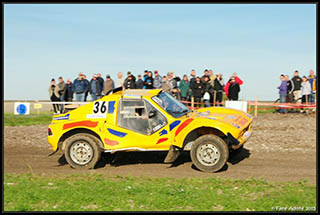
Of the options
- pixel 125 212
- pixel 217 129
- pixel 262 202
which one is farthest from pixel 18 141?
pixel 262 202

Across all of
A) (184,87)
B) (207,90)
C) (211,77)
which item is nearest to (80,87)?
(184,87)

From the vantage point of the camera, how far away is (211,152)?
923cm

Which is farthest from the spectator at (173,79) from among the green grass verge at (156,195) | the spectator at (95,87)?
the green grass verge at (156,195)

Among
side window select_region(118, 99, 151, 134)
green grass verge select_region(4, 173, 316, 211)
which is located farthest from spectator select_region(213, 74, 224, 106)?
green grass verge select_region(4, 173, 316, 211)

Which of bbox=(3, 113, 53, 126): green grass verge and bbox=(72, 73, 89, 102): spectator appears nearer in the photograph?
bbox=(3, 113, 53, 126): green grass verge

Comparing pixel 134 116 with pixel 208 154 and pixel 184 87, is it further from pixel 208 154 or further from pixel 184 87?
pixel 184 87

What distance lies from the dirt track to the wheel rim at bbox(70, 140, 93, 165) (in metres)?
0.30

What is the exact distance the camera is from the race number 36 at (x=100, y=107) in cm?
1016

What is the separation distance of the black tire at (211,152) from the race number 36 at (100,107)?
8.00 feet

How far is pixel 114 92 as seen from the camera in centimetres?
1059

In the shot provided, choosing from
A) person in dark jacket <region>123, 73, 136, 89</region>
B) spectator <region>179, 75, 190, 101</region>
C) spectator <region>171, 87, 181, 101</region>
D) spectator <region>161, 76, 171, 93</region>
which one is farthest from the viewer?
spectator <region>179, 75, 190, 101</region>

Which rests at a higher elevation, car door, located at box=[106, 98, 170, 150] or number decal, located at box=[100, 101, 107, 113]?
number decal, located at box=[100, 101, 107, 113]

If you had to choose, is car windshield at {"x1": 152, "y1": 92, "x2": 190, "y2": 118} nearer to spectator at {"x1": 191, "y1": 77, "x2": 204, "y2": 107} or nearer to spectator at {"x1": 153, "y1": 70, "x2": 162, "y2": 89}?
spectator at {"x1": 153, "y1": 70, "x2": 162, "y2": 89}

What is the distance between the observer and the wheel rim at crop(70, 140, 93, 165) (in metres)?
10.0
